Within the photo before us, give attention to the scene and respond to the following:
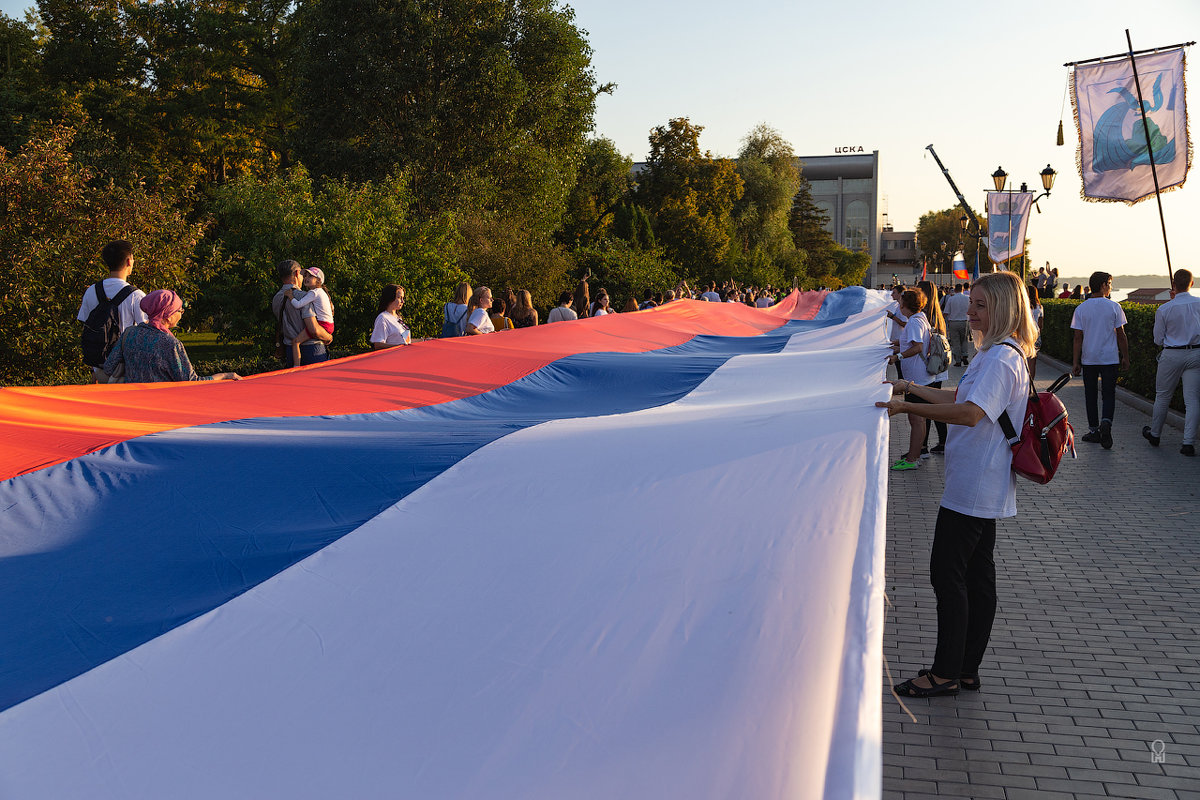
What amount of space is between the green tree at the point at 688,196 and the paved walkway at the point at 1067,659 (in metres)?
44.3

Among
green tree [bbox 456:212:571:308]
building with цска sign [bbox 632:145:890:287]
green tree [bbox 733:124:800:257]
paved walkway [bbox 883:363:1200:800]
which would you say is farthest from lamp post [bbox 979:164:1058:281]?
building with цска sign [bbox 632:145:890:287]

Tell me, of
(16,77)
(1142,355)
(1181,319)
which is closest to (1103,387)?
(1181,319)

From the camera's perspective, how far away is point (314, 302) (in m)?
8.41

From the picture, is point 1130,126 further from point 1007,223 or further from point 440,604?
point 440,604

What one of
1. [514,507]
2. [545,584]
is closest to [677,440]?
[514,507]

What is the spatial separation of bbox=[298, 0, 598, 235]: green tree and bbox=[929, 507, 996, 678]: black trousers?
24.2 meters

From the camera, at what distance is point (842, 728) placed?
2.13 metres

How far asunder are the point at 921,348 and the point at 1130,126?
10367 millimetres

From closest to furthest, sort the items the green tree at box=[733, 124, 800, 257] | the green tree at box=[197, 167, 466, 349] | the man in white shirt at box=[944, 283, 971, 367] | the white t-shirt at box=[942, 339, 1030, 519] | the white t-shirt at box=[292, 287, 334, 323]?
the white t-shirt at box=[942, 339, 1030, 519], the white t-shirt at box=[292, 287, 334, 323], the green tree at box=[197, 167, 466, 349], the man in white shirt at box=[944, 283, 971, 367], the green tree at box=[733, 124, 800, 257]

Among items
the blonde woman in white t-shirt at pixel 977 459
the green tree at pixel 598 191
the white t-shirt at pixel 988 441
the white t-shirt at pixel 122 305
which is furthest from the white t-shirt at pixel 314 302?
the green tree at pixel 598 191

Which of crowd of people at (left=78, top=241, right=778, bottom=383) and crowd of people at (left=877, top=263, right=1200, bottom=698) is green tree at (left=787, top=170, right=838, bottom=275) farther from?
crowd of people at (left=877, top=263, right=1200, bottom=698)

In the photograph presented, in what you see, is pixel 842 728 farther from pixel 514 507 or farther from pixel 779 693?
pixel 514 507

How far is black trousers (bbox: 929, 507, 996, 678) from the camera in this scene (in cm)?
421

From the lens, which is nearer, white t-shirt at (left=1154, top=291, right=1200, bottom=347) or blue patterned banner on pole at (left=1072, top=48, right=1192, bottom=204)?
white t-shirt at (left=1154, top=291, right=1200, bottom=347)
